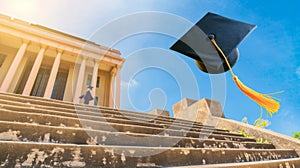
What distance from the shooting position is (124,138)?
1447mm

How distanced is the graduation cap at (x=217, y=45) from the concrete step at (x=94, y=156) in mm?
1219

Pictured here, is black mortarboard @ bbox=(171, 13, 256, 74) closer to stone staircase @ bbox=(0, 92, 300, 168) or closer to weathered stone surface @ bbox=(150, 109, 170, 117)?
stone staircase @ bbox=(0, 92, 300, 168)

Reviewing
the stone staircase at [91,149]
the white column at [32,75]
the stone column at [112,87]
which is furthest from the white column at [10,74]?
the stone staircase at [91,149]

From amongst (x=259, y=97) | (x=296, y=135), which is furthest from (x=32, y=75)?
Result: (x=296, y=135)

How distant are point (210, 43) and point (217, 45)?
0.11m

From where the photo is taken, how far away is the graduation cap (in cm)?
219

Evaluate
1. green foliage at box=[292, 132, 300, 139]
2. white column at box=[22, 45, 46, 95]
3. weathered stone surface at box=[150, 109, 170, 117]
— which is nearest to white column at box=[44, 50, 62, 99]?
white column at box=[22, 45, 46, 95]

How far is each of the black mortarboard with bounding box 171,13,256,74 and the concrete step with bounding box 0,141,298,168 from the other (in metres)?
1.29

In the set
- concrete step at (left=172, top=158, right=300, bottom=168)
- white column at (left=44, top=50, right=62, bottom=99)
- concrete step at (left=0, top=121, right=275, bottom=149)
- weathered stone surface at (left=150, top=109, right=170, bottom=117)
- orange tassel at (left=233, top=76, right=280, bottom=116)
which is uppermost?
white column at (left=44, top=50, right=62, bottom=99)

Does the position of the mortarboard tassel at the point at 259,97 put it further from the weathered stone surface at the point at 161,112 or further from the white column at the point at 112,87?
the white column at the point at 112,87

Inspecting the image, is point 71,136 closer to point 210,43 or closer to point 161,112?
point 210,43

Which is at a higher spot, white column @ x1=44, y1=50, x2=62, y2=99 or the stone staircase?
white column @ x1=44, y1=50, x2=62, y2=99

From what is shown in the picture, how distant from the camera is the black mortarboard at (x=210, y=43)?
2.25 metres

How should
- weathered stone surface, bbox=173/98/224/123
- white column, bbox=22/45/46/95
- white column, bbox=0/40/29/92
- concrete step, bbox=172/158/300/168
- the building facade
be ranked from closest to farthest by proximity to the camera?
concrete step, bbox=172/158/300/168 → weathered stone surface, bbox=173/98/224/123 → white column, bbox=0/40/29/92 → white column, bbox=22/45/46/95 → the building facade
